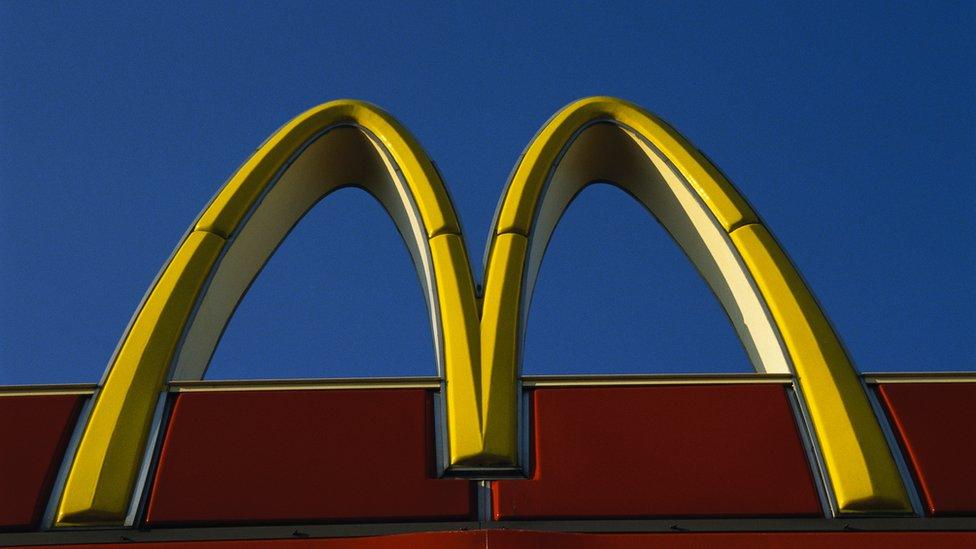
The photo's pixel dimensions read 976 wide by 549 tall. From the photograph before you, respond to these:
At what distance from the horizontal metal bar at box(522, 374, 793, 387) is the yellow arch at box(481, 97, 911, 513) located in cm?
18

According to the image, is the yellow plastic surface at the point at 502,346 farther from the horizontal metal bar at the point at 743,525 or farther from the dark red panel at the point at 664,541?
the dark red panel at the point at 664,541

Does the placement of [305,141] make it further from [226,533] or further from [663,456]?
[663,456]

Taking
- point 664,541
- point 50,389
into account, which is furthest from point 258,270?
point 664,541

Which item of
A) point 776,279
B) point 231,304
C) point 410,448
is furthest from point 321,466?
point 776,279

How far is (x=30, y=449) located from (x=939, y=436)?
550 centimetres

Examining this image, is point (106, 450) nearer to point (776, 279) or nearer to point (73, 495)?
point (73, 495)

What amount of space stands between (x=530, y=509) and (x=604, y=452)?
605 mm

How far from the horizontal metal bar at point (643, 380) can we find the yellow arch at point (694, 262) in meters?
0.18

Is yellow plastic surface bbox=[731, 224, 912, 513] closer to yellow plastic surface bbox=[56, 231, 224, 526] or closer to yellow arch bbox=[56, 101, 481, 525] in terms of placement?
yellow arch bbox=[56, 101, 481, 525]

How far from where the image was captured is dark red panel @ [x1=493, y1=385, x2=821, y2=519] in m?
5.43

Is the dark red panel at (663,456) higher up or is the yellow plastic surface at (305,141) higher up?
the yellow plastic surface at (305,141)

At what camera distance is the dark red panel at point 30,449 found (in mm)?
5445

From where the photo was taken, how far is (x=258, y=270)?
805 cm

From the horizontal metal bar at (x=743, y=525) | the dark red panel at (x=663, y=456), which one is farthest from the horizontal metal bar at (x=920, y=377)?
the horizontal metal bar at (x=743, y=525)
